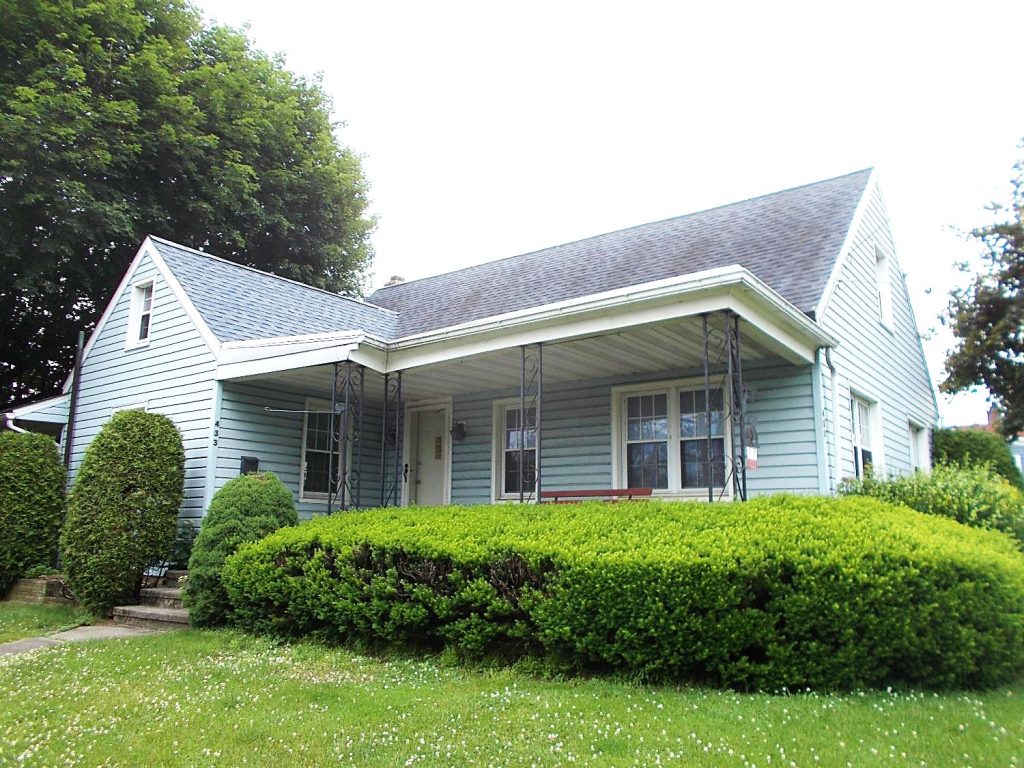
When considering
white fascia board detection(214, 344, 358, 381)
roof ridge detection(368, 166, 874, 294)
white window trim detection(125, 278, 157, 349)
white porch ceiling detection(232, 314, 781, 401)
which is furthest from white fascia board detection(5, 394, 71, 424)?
roof ridge detection(368, 166, 874, 294)

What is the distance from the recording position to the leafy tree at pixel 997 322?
15633 mm

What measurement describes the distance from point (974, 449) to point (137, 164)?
61.9ft

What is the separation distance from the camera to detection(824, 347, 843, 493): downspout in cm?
843

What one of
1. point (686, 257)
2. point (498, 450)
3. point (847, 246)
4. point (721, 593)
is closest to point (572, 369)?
point (498, 450)

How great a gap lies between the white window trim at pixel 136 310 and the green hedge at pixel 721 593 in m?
7.37

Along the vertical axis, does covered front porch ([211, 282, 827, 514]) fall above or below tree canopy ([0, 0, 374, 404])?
below

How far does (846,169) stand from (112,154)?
15152 millimetres

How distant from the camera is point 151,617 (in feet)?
27.2

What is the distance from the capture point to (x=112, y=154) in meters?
16.5

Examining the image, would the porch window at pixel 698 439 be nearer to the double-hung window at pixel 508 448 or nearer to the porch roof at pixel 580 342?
the porch roof at pixel 580 342

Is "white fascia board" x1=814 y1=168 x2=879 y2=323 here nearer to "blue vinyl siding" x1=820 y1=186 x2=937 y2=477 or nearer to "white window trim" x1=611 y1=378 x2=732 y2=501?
"blue vinyl siding" x1=820 y1=186 x2=937 y2=477

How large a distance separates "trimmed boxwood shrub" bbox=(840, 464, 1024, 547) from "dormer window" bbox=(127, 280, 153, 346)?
420 inches

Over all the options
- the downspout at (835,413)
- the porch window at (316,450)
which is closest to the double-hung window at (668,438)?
the downspout at (835,413)

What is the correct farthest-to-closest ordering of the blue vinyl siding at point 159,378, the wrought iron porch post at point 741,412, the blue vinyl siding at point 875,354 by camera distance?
the blue vinyl siding at point 159,378
the blue vinyl siding at point 875,354
the wrought iron porch post at point 741,412
